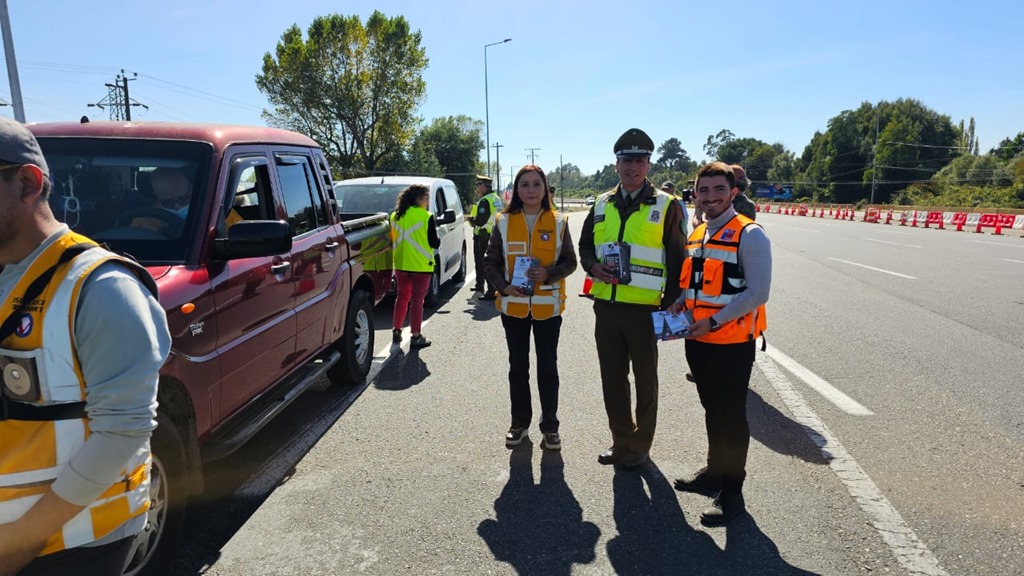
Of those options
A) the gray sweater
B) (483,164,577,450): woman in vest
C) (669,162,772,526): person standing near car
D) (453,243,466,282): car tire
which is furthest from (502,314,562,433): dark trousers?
(453,243,466,282): car tire

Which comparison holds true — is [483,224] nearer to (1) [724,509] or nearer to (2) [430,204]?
(2) [430,204]

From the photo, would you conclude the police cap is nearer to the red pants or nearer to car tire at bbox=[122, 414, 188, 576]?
car tire at bbox=[122, 414, 188, 576]

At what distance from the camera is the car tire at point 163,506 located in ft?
8.50

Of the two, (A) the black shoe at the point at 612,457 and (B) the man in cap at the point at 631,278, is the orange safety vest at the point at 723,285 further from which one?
(A) the black shoe at the point at 612,457

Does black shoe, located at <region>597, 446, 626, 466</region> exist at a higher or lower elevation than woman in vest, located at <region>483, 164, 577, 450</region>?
lower

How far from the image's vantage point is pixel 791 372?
6051 millimetres

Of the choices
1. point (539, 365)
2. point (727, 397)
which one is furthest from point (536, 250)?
point (727, 397)

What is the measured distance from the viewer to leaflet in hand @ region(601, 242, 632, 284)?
12.6 feet

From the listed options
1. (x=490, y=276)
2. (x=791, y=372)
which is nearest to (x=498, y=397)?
(x=490, y=276)

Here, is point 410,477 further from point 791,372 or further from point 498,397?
point 791,372

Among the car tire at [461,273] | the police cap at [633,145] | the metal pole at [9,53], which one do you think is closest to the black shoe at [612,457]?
the police cap at [633,145]

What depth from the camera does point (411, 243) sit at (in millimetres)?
7031

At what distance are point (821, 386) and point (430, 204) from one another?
6520 mm

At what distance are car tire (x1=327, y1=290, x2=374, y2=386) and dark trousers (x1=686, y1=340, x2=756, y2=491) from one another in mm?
3078
